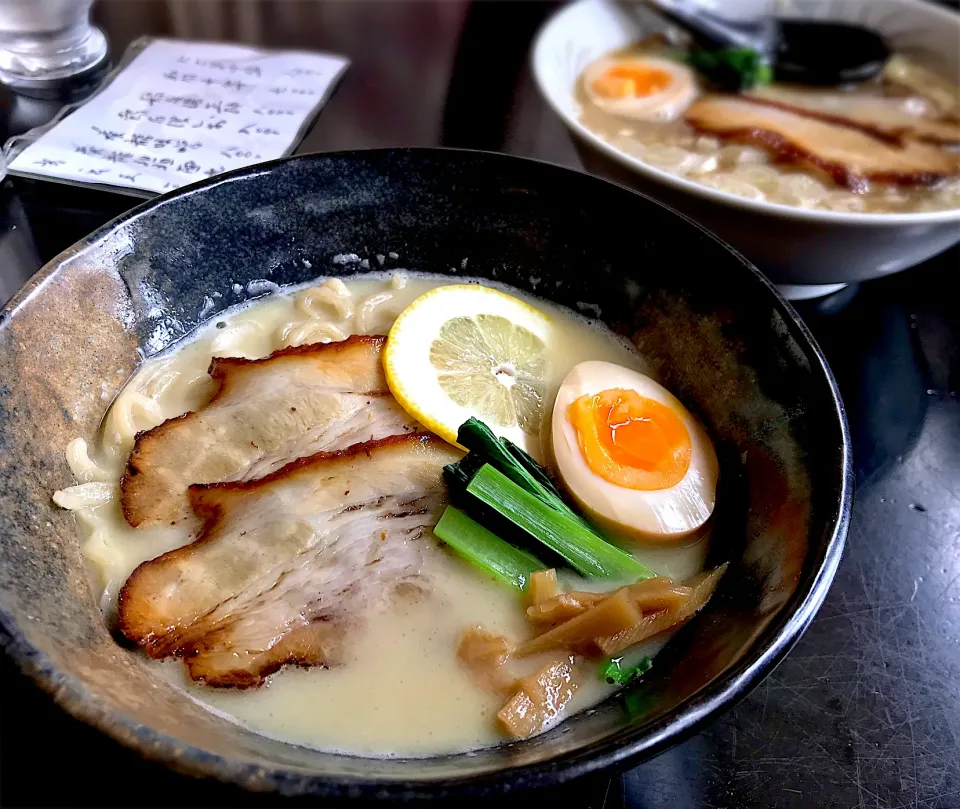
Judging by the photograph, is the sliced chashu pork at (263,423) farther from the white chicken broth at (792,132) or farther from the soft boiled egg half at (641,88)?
the soft boiled egg half at (641,88)

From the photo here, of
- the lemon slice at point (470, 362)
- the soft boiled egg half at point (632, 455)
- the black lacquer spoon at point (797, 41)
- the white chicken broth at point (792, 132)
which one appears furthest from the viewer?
the black lacquer spoon at point (797, 41)

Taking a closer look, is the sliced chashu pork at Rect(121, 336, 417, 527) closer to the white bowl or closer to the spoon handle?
the white bowl

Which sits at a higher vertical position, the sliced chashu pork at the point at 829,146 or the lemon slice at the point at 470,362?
the sliced chashu pork at the point at 829,146

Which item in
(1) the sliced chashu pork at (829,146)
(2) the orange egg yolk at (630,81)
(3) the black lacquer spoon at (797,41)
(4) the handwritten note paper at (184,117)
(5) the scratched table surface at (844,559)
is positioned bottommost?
(5) the scratched table surface at (844,559)

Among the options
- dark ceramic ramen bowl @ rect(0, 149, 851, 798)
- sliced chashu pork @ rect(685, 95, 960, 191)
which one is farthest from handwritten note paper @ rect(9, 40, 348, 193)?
sliced chashu pork @ rect(685, 95, 960, 191)

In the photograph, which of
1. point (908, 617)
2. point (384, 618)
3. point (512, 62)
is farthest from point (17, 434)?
point (512, 62)

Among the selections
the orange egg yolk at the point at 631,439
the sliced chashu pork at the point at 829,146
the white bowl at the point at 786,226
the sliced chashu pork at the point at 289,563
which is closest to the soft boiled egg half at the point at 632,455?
the orange egg yolk at the point at 631,439

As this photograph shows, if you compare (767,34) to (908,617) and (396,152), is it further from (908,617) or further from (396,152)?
(908,617)
